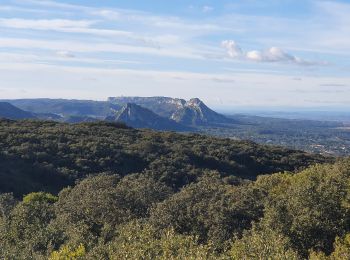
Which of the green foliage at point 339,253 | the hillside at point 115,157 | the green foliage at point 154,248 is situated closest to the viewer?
the green foliage at point 154,248

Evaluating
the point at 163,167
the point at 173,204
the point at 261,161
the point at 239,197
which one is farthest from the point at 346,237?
the point at 261,161

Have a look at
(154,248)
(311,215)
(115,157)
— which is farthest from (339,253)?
(115,157)

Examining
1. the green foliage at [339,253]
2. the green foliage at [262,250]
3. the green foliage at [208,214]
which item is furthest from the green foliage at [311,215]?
the green foliage at [262,250]

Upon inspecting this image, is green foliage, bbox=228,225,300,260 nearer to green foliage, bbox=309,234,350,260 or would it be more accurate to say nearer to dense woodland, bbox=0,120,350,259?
dense woodland, bbox=0,120,350,259

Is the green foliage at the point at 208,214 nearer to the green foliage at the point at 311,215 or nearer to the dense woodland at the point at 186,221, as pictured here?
the dense woodland at the point at 186,221

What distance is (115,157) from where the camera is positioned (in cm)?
6850

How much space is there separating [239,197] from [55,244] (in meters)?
11.5

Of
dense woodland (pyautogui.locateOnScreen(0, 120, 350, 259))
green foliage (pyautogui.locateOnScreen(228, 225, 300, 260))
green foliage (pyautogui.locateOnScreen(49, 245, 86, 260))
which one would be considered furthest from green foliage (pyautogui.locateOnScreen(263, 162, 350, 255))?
green foliage (pyautogui.locateOnScreen(49, 245, 86, 260))

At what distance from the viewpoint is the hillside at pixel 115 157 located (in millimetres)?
60375

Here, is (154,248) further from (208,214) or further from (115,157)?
(115,157)

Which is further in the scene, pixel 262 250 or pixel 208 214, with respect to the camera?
pixel 208 214

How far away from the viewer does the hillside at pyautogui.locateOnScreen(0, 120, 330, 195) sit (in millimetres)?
60375

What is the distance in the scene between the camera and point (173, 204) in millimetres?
27609

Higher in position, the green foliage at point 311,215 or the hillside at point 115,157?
the green foliage at point 311,215
